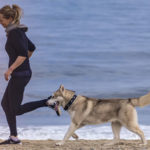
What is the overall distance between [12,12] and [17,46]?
20.6 inches

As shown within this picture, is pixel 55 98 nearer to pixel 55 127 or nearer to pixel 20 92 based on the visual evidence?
pixel 20 92

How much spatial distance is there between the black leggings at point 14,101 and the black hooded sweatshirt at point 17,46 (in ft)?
0.59

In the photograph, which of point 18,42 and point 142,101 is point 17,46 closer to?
point 18,42

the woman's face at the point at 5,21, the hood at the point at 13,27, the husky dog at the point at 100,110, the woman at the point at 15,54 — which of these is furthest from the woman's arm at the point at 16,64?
the husky dog at the point at 100,110

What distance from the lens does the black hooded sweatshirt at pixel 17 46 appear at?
7.52 metres

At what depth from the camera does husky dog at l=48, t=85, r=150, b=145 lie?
7.74 m

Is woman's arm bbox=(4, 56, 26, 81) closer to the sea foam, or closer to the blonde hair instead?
the blonde hair

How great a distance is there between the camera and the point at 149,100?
776 cm

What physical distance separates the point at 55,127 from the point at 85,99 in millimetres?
4288

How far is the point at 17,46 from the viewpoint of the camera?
24.7ft

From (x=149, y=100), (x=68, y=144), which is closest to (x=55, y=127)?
(x=68, y=144)

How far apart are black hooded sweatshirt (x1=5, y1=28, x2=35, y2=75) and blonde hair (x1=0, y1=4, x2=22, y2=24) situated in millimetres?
186

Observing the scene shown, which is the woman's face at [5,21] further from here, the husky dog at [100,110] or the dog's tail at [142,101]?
the dog's tail at [142,101]

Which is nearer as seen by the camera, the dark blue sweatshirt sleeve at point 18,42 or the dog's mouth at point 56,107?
the dark blue sweatshirt sleeve at point 18,42
